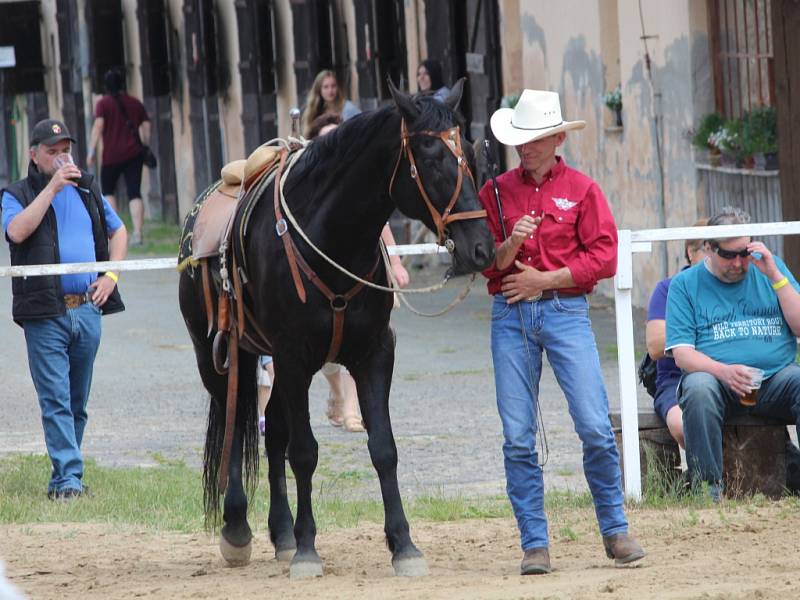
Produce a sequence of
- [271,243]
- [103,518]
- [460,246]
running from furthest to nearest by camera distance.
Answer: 1. [103,518]
2. [271,243]
3. [460,246]

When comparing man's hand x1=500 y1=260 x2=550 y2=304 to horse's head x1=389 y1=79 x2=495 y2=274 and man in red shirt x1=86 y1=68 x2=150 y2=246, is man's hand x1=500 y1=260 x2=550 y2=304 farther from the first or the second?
man in red shirt x1=86 y1=68 x2=150 y2=246

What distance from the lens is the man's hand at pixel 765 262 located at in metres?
7.99

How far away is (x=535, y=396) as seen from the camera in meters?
6.80

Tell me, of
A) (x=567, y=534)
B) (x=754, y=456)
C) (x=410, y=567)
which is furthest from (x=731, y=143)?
(x=410, y=567)

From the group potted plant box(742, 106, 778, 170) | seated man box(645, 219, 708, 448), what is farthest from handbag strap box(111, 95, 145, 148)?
seated man box(645, 219, 708, 448)

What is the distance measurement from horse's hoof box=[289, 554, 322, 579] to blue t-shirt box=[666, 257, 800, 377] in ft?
7.22

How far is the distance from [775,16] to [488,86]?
6.26 metres

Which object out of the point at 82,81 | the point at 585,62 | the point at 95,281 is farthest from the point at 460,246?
the point at 82,81

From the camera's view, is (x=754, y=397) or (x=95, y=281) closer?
(x=754, y=397)

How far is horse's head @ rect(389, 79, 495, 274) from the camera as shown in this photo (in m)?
6.27

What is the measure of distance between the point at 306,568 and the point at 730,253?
2.54 meters

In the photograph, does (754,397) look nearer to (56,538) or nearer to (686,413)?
(686,413)

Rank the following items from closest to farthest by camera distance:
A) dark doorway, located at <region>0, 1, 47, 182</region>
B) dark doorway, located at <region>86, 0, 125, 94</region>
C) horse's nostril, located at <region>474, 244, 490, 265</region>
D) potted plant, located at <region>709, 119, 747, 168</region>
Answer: horse's nostril, located at <region>474, 244, 490, 265</region> → potted plant, located at <region>709, 119, 747, 168</region> → dark doorway, located at <region>86, 0, 125, 94</region> → dark doorway, located at <region>0, 1, 47, 182</region>

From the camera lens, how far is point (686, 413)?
318 inches
